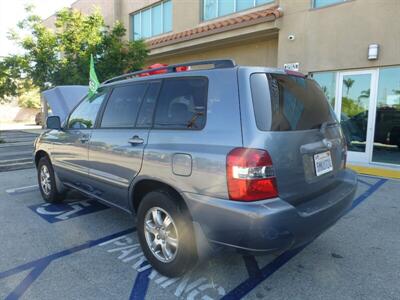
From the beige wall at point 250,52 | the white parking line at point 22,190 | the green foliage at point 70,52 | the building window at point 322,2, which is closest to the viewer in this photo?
the white parking line at point 22,190

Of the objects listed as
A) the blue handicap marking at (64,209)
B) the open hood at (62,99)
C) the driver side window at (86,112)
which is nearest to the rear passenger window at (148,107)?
the driver side window at (86,112)

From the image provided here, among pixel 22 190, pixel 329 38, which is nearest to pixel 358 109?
pixel 329 38


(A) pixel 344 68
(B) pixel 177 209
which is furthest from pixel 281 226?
(A) pixel 344 68

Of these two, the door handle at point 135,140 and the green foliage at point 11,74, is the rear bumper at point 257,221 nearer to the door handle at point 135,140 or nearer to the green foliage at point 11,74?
the door handle at point 135,140

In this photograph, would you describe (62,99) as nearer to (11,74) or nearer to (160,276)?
(11,74)

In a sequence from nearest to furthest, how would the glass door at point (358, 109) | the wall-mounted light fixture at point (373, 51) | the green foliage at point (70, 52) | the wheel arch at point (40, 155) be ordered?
the wheel arch at point (40, 155), the wall-mounted light fixture at point (373, 51), the glass door at point (358, 109), the green foliage at point (70, 52)

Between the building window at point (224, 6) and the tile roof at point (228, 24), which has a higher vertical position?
the building window at point (224, 6)

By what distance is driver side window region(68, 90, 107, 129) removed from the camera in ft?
12.5

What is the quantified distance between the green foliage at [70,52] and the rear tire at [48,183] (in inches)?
263

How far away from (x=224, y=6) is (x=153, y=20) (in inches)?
177

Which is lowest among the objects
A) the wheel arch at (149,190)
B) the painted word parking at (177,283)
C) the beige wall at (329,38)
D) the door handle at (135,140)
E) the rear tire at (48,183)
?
the painted word parking at (177,283)

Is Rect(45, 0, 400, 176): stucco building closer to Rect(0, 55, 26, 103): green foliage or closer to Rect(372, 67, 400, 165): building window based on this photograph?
Rect(372, 67, 400, 165): building window

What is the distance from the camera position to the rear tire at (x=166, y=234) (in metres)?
2.53

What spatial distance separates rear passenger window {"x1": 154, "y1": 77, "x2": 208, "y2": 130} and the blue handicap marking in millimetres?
2359
